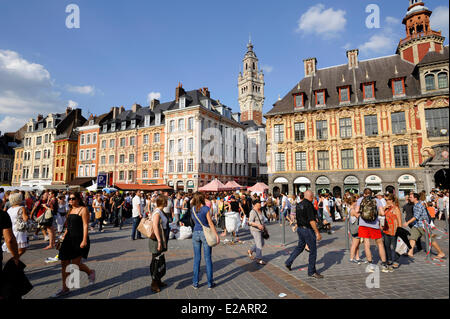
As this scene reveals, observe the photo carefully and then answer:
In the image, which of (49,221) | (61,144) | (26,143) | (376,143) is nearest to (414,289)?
(49,221)

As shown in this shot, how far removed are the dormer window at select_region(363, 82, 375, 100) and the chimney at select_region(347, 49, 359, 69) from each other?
174 inches

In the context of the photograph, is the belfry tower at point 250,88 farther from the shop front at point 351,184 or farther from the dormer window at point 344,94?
the shop front at point 351,184

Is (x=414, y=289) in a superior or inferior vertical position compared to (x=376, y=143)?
inferior

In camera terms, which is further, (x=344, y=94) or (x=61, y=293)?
(x=344, y=94)

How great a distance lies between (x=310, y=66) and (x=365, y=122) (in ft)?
34.2

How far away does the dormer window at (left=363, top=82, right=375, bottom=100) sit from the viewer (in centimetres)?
2523

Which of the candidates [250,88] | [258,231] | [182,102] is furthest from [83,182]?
[250,88]

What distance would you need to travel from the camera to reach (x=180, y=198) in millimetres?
13984

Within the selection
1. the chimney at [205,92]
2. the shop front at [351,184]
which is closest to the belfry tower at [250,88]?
the chimney at [205,92]

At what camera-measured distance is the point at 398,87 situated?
80.1ft

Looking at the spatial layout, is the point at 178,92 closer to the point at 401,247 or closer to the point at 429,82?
the point at 429,82

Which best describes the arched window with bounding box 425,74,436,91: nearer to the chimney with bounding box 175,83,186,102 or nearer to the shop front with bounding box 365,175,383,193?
the shop front with bounding box 365,175,383,193
